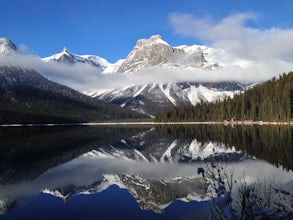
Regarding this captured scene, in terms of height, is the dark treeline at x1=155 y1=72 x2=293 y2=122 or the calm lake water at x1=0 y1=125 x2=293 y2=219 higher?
the dark treeline at x1=155 y1=72 x2=293 y2=122

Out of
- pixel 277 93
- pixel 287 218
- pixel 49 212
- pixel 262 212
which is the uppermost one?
pixel 277 93

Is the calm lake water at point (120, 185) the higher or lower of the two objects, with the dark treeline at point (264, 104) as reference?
lower

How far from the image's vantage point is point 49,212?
22.1 m

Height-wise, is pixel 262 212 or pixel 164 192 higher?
pixel 262 212

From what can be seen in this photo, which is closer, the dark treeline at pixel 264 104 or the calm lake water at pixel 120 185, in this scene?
the calm lake water at pixel 120 185

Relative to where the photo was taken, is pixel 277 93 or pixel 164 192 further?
pixel 277 93

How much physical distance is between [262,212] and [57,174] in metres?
29.4

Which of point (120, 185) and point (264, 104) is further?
point (264, 104)

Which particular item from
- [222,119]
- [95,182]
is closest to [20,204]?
[95,182]

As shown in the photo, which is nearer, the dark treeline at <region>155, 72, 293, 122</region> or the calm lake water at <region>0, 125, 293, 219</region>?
the calm lake water at <region>0, 125, 293, 219</region>

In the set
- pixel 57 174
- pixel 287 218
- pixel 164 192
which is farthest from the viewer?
pixel 57 174

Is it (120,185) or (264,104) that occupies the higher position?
(264,104)

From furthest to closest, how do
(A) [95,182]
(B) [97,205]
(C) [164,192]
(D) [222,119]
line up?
1. (D) [222,119]
2. (A) [95,182]
3. (C) [164,192]
4. (B) [97,205]

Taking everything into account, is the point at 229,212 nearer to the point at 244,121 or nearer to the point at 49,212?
the point at 49,212
